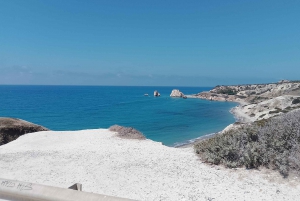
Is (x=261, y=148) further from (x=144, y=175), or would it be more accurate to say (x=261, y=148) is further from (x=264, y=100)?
(x=264, y=100)

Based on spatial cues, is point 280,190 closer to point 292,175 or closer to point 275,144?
point 292,175

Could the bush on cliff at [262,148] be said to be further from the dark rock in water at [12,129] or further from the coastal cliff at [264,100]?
the coastal cliff at [264,100]

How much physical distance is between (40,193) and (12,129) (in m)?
20.5

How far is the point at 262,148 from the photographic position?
9.45 metres

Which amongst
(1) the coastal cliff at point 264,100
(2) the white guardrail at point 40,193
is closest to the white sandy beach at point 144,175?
(2) the white guardrail at point 40,193

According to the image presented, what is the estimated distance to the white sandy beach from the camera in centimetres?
745

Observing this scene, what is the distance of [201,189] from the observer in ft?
25.3

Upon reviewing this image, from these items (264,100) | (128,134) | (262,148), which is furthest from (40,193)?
(264,100)

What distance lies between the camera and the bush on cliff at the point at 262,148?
8.63 meters

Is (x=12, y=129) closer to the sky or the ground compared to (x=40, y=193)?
closer to the ground

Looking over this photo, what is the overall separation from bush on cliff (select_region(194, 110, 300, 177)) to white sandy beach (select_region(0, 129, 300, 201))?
0.45 m

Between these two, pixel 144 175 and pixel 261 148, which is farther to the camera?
pixel 261 148

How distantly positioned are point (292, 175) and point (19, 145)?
1600 cm

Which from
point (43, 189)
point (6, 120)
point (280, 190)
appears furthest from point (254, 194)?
point (6, 120)
